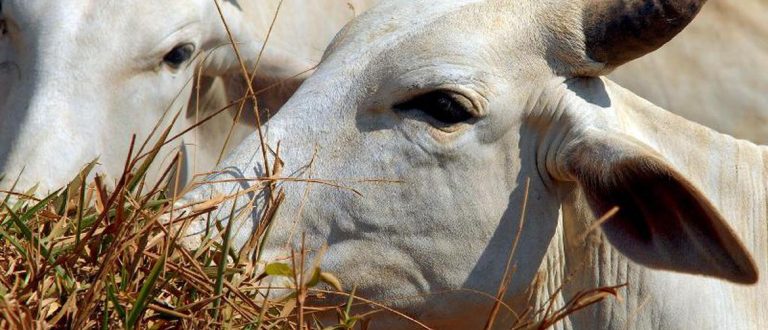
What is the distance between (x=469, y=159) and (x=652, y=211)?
483 millimetres

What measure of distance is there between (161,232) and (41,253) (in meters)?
0.28

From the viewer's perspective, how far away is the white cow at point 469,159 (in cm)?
342

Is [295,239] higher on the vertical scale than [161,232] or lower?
lower

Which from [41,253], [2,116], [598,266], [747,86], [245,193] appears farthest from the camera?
[747,86]

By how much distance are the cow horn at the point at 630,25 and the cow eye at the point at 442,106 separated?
38 cm

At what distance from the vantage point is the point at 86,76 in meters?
5.11

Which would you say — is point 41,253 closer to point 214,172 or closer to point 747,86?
point 214,172

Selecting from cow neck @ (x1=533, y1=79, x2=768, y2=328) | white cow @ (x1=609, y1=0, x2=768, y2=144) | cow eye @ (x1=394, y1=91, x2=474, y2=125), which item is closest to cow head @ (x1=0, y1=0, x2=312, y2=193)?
cow eye @ (x1=394, y1=91, x2=474, y2=125)

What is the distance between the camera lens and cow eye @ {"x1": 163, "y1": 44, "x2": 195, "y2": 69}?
17.9 feet

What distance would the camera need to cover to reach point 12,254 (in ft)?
9.74

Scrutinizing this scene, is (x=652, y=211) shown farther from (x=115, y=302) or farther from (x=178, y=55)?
(x=178, y=55)

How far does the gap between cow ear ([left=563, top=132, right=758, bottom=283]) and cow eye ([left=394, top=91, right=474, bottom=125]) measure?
292 millimetres

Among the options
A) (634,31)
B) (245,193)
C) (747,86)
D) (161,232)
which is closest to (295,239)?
(245,193)

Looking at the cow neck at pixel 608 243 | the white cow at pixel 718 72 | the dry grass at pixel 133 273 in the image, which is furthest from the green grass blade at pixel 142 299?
the white cow at pixel 718 72
